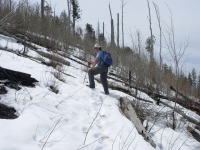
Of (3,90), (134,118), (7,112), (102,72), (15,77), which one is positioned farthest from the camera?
(102,72)

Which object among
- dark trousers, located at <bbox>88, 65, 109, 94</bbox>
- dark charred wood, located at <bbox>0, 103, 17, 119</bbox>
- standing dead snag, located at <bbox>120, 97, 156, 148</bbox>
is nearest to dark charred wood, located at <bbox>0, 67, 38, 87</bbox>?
dark charred wood, located at <bbox>0, 103, 17, 119</bbox>

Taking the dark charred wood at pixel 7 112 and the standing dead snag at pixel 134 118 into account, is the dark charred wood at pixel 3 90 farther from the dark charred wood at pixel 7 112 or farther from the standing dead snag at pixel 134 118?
the standing dead snag at pixel 134 118

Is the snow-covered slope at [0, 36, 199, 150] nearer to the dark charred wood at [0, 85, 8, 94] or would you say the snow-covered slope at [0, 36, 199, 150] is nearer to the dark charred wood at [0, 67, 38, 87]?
the dark charred wood at [0, 85, 8, 94]

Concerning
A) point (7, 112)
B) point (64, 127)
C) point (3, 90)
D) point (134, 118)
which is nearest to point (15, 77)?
point (3, 90)

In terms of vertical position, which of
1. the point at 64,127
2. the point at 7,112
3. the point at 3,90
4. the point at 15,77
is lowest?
the point at 64,127

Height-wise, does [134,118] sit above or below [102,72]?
below

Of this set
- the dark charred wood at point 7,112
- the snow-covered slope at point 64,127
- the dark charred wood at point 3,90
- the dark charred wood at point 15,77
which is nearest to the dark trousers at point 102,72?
the snow-covered slope at point 64,127

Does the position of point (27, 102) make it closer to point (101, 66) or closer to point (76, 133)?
point (76, 133)

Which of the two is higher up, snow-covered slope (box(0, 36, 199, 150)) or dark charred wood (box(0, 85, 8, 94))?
dark charred wood (box(0, 85, 8, 94))

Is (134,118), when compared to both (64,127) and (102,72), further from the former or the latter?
(102,72)

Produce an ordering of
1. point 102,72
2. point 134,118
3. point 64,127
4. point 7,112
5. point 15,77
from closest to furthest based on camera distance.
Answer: point 7,112 < point 64,127 < point 15,77 < point 134,118 < point 102,72

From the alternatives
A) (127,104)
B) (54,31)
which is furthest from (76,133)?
(54,31)

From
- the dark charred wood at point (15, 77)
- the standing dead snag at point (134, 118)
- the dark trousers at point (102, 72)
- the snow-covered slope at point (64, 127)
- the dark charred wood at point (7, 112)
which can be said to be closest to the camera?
the snow-covered slope at point (64, 127)

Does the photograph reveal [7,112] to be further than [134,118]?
No
